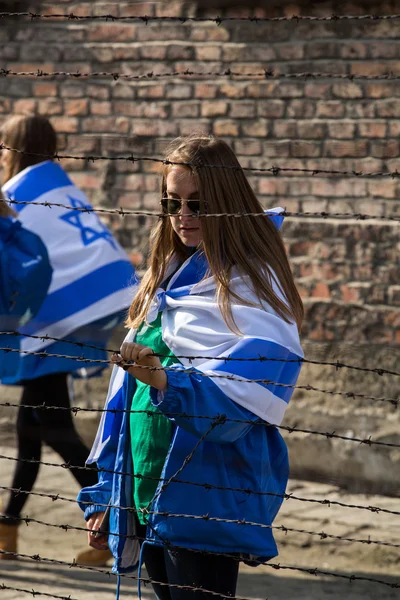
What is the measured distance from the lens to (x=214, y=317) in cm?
273

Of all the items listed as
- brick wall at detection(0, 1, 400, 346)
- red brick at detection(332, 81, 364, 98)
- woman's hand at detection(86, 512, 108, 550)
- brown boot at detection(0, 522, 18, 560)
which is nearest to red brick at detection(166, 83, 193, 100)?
brick wall at detection(0, 1, 400, 346)

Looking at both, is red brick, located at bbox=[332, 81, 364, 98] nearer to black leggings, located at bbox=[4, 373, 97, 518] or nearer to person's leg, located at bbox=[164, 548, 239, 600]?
black leggings, located at bbox=[4, 373, 97, 518]

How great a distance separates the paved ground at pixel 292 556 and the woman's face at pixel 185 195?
1.98 metres

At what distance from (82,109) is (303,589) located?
3217 millimetres

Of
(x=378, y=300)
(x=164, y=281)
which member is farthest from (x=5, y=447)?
(x=164, y=281)

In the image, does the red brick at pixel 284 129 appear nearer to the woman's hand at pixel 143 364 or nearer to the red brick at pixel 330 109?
the red brick at pixel 330 109

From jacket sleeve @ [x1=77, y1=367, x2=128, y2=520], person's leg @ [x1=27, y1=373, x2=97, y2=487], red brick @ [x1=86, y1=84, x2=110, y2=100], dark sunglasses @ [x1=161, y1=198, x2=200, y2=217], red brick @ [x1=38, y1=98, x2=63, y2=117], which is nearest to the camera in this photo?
dark sunglasses @ [x1=161, y1=198, x2=200, y2=217]

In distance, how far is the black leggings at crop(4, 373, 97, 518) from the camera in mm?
4773

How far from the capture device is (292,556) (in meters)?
5.03

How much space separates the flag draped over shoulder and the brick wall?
9.72ft

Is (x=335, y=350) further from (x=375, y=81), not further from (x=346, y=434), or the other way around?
(x=375, y=81)

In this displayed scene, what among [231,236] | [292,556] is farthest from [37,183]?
[231,236]

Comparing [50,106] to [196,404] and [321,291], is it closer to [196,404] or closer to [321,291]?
[321,291]

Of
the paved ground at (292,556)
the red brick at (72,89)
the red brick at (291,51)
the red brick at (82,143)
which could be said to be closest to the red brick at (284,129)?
the red brick at (291,51)
